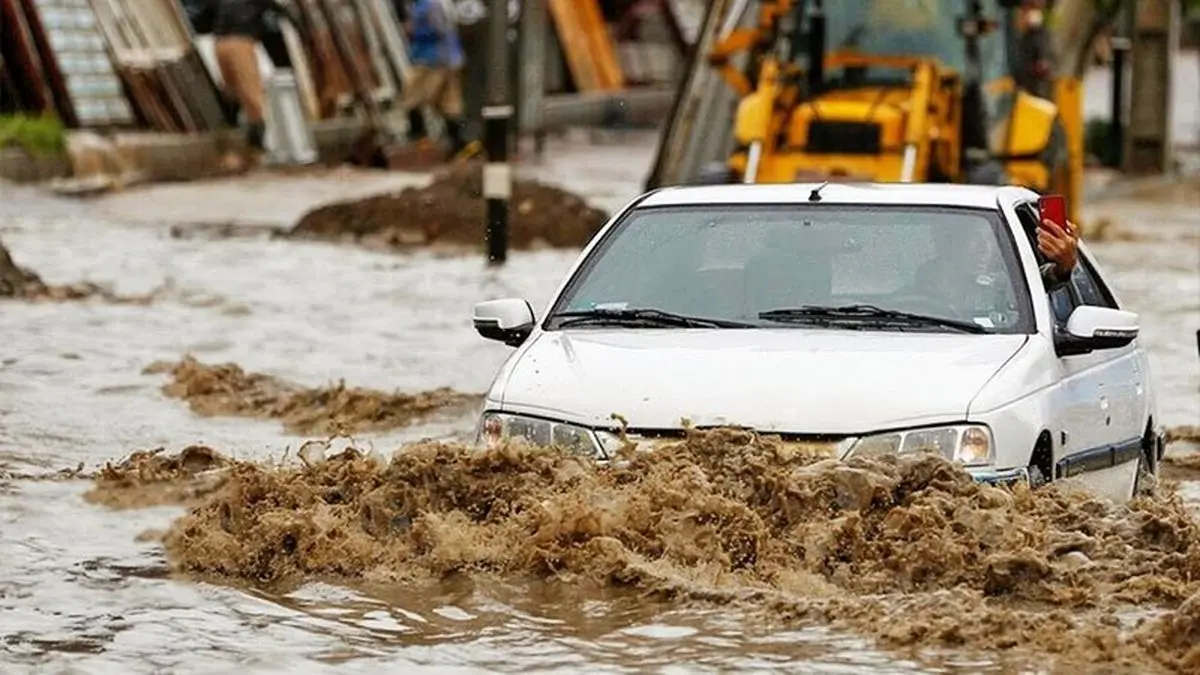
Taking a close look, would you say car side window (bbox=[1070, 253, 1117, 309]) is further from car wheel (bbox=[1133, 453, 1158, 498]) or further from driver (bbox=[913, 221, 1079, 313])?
car wheel (bbox=[1133, 453, 1158, 498])

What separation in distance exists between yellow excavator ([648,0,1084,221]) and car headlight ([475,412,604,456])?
35.1ft

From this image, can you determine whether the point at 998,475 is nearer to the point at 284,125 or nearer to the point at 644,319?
the point at 644,319

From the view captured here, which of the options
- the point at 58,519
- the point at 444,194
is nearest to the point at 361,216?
the point at 444,194

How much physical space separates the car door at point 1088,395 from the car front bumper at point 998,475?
344mm

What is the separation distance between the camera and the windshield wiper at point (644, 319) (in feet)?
32.5

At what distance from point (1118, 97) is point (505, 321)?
27.9 metres

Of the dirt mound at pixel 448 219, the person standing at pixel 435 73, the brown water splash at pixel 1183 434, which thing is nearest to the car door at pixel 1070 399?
the brown water splash at pixel 1183 434

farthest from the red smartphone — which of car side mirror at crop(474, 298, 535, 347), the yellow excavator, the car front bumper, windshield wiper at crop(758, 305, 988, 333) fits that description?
the yellow excavator

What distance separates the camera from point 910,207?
34.4 ft

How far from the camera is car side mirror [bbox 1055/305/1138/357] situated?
9852mm

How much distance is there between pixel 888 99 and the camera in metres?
20.7

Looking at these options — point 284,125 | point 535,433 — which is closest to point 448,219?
point 284,125

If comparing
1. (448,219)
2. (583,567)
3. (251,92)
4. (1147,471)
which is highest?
(583,567)

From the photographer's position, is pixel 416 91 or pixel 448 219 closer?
pixel 448 219
